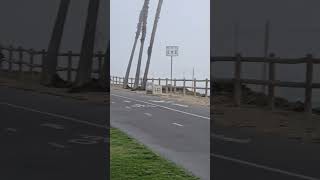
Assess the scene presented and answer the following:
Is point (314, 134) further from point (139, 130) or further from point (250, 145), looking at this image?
point (139, 130)

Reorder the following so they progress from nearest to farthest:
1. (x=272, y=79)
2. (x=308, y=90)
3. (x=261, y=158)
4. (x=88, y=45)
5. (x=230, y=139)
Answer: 1. (x=261, y=158)
2. (x=230, y=139)
3. (x=88, y=45)
4. (x=308, y=90)
5. (x=272, y=79)

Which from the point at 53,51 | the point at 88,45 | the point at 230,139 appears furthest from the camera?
the point at 88,45

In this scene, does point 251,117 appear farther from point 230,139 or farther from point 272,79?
point 230,139

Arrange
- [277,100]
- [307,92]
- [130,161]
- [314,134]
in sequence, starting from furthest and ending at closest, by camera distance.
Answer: [277,100], [307,92], [314,134], [130,161]

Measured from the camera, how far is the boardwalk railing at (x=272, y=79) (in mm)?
13773

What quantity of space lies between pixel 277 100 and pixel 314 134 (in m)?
4.53

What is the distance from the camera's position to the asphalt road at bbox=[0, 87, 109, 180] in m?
6.67

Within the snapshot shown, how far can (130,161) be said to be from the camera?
7582 mm

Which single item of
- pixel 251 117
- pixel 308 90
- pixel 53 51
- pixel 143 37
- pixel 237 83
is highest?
pixel 143 37

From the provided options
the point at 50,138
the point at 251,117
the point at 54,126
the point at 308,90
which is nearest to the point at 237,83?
the point at 251,117

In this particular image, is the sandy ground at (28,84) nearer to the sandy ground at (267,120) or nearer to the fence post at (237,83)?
the sandy ground at (267,120)

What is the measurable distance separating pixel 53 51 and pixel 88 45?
137 centimetres

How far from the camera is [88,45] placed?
40.8ft

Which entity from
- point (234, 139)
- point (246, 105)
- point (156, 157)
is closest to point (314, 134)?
point (234, 139)
